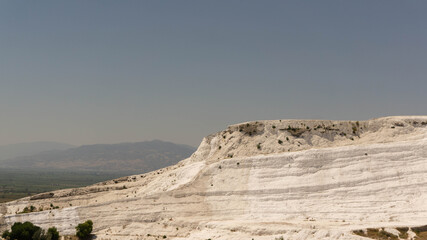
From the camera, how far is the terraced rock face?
113 ft

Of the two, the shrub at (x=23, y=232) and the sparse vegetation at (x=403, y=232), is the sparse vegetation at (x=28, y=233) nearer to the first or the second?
the shrub at (x=23, y=232)

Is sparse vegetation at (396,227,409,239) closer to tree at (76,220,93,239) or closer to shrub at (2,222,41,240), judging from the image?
tree at (76,220,93,239)

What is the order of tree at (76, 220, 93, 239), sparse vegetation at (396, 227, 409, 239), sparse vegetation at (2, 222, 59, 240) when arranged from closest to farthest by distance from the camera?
sparse vegetation at (396, 227, 409, 239) < sparse vegetation at (2, 222, 59, 240) < tree at (76, 220, 93, 239)

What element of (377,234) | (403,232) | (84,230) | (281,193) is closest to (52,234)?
(84,230)

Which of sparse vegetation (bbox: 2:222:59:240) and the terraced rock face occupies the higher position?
the terraced rock face

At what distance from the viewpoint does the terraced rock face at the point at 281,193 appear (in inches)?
1355

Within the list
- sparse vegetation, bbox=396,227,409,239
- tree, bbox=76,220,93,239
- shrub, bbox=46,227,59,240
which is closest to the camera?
sparse vegetation, bbox=396,227,409,239

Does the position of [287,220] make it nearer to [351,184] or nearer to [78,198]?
[351,184]

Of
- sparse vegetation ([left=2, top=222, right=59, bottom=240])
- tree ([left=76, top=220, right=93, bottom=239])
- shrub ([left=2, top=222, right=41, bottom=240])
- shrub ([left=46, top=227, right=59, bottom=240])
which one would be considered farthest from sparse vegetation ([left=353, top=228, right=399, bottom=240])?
shrub ([left=2, top=222, right=41, bottom=240])

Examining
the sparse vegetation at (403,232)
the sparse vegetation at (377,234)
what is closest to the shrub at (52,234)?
the sparse vegetation at (377,234)

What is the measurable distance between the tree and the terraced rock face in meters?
1.14

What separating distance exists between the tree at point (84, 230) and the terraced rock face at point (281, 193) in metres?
1.14

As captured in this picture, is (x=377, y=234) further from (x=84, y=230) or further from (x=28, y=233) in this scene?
(x=28, y=233)

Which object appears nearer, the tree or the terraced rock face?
the terraced rock face
